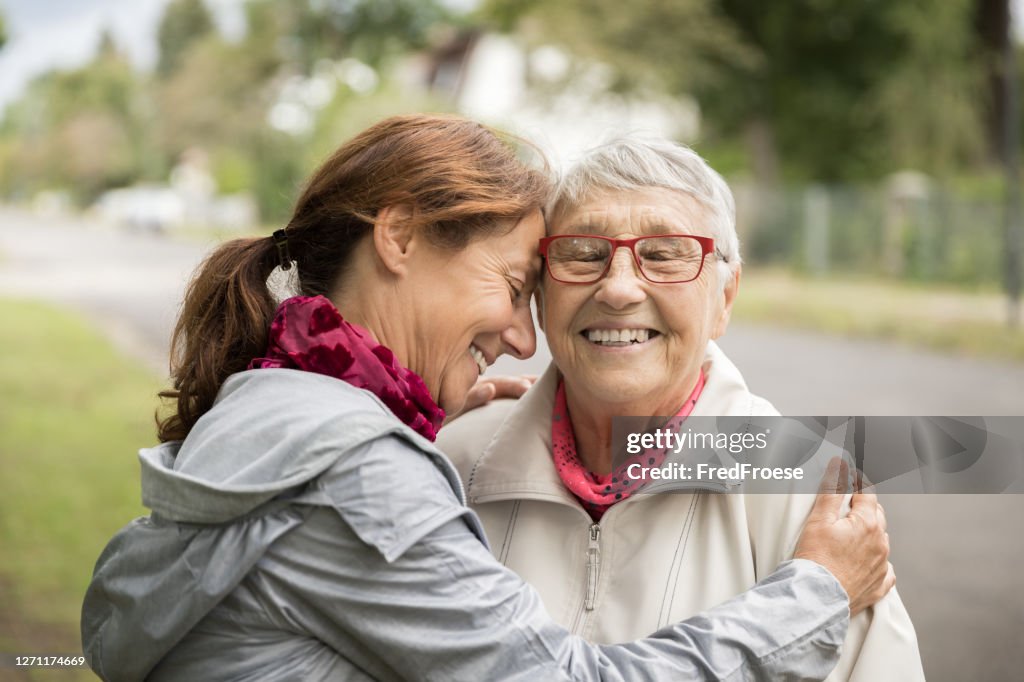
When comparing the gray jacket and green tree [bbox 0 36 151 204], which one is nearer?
the gray jacket

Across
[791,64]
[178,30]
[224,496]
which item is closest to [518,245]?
[224,496]

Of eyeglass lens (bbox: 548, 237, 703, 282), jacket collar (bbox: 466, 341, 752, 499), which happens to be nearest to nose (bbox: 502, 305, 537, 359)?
eyeglass lens (bbox: 548, 237, 703, 282)

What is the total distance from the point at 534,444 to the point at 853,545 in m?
0.71

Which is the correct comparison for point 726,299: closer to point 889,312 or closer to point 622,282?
point 622,282

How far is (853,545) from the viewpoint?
6.13 feet

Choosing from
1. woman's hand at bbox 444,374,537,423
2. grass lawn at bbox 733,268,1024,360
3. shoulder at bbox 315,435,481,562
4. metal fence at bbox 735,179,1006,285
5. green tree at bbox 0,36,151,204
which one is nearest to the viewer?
shoulder at bbox 315,435,481,562

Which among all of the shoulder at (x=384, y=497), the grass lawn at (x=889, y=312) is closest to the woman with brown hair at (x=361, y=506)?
the shoulder at (x=384, y=497)

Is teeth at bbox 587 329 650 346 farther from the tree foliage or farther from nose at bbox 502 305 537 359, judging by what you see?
the tree foliage

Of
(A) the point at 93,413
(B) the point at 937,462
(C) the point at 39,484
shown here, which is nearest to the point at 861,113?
(A) the point at 93,413

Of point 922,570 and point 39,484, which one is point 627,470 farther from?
point 39,484

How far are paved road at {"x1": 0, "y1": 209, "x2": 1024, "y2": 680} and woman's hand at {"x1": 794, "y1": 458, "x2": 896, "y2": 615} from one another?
1.33 m

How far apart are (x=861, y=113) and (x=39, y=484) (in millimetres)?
20562

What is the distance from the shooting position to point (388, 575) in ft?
4.94

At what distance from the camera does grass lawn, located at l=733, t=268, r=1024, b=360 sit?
40.7 ft
